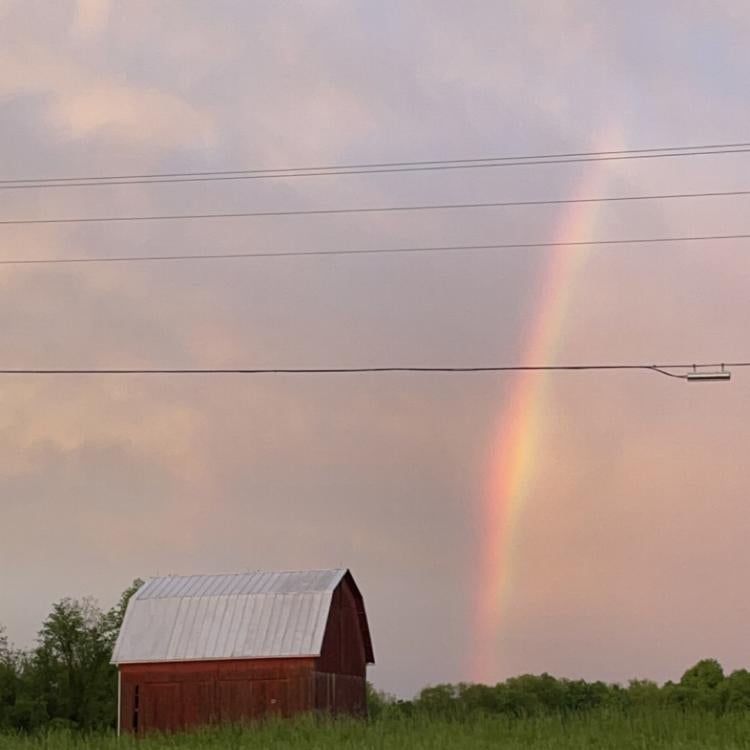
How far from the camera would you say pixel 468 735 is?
1177 inches

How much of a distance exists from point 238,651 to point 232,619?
1.57m

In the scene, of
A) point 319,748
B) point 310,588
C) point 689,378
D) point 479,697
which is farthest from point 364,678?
point 479,697

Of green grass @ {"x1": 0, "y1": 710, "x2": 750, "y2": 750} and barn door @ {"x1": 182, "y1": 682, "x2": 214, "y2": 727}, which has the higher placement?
barn door @ {"x1": 182, "y1": 682, "x2": 214, "y2": 727}

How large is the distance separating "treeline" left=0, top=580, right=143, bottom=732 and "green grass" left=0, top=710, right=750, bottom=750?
115 feet

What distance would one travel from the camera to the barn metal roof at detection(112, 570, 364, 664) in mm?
46312

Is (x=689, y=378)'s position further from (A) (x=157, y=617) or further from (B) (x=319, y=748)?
(A) (x=157, y=617)

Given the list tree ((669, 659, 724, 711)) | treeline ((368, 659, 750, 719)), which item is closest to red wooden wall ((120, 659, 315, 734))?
treeline ((368, 659, 750, 719))

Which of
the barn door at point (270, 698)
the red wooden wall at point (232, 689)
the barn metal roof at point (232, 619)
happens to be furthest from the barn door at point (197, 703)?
the barn door at point (270, 698)

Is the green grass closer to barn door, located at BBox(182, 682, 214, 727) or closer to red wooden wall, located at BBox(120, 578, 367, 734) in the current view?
red wooden wall, located at BBox(120, 578, 367, 734)

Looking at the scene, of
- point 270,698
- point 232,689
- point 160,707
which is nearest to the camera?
point 270,698

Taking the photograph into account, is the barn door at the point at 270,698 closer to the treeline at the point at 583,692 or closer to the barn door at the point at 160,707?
the barn door at the point at 160,707

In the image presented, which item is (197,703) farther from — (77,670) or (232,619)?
(77,670)

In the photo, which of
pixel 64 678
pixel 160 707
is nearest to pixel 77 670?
pixel 64 678

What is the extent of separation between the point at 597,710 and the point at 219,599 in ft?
64.3
